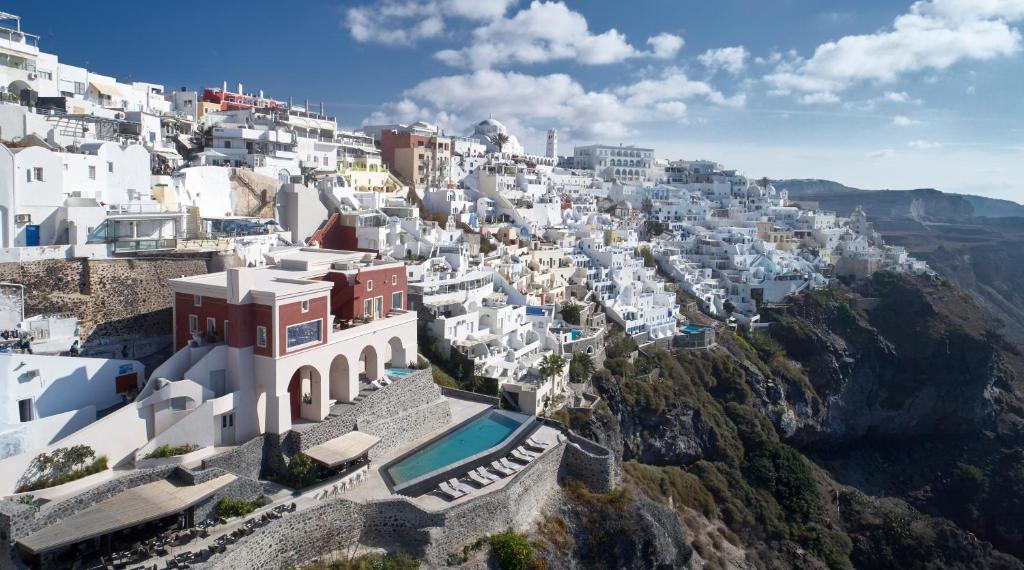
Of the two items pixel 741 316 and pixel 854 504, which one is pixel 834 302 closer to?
pixel 741 316

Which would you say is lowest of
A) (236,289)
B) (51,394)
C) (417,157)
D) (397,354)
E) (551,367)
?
(551,367)

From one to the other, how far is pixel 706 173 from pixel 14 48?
76426mm

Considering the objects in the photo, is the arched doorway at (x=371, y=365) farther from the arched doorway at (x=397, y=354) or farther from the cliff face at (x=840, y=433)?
the cliff face at (x=840, y=433)

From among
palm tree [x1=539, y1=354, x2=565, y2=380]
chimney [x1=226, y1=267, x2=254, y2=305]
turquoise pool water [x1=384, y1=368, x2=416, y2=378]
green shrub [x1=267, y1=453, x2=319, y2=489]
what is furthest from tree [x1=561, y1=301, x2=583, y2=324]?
chimney [x1=226, y1=267, x2=254, y2=305]

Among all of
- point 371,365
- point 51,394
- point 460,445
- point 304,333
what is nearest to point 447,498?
point 460,445

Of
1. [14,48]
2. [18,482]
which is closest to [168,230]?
[18,482]

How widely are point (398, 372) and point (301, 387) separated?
4.36m

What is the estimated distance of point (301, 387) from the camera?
2077 cm

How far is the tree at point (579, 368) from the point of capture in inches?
1355

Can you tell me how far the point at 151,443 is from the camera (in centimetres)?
1647

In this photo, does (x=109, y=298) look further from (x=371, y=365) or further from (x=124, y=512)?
(x=124, y=512)

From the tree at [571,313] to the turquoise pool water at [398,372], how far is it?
15.5 meters

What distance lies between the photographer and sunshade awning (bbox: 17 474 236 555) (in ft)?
42.4

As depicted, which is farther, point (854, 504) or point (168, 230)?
point (854, 504)
